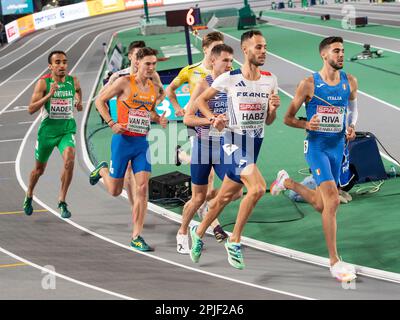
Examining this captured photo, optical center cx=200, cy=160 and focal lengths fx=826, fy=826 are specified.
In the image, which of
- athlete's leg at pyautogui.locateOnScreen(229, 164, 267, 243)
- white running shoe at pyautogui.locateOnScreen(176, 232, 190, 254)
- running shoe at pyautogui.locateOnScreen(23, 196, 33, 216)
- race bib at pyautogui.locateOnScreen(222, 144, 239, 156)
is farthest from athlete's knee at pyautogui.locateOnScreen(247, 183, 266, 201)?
running shoe at pyautogui.locateOnScreen(23, 196, 33, 216)

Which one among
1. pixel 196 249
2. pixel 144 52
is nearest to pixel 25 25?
pixel 144 52

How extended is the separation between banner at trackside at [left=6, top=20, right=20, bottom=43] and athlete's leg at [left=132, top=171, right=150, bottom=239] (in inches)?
1935

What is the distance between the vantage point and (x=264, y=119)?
27.5ft

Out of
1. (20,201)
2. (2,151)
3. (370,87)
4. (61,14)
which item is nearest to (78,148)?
(2,151)

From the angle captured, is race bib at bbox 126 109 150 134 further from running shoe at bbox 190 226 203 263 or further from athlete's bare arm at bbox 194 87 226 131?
running shoe at bbox 190 226 203 263

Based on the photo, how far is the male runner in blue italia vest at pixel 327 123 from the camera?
8031 millimetres

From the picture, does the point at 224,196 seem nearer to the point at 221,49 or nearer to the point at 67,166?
the point at 221,49

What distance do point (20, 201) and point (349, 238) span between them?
542 centimetres

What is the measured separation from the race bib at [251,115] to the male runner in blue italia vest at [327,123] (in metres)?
0.28

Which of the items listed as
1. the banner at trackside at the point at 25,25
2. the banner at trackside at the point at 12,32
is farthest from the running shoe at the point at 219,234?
the banner at trackside at the point at 25,25

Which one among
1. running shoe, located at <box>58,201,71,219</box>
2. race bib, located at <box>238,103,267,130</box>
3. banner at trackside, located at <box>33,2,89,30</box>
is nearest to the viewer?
race bib, located at <box>238,103,267,130</box>

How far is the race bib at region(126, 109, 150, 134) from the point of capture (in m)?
9.52

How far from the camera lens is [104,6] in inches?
2776

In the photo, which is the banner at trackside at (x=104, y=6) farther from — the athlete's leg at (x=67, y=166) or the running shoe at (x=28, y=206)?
the athlete's leg at (x=67, y=166)
